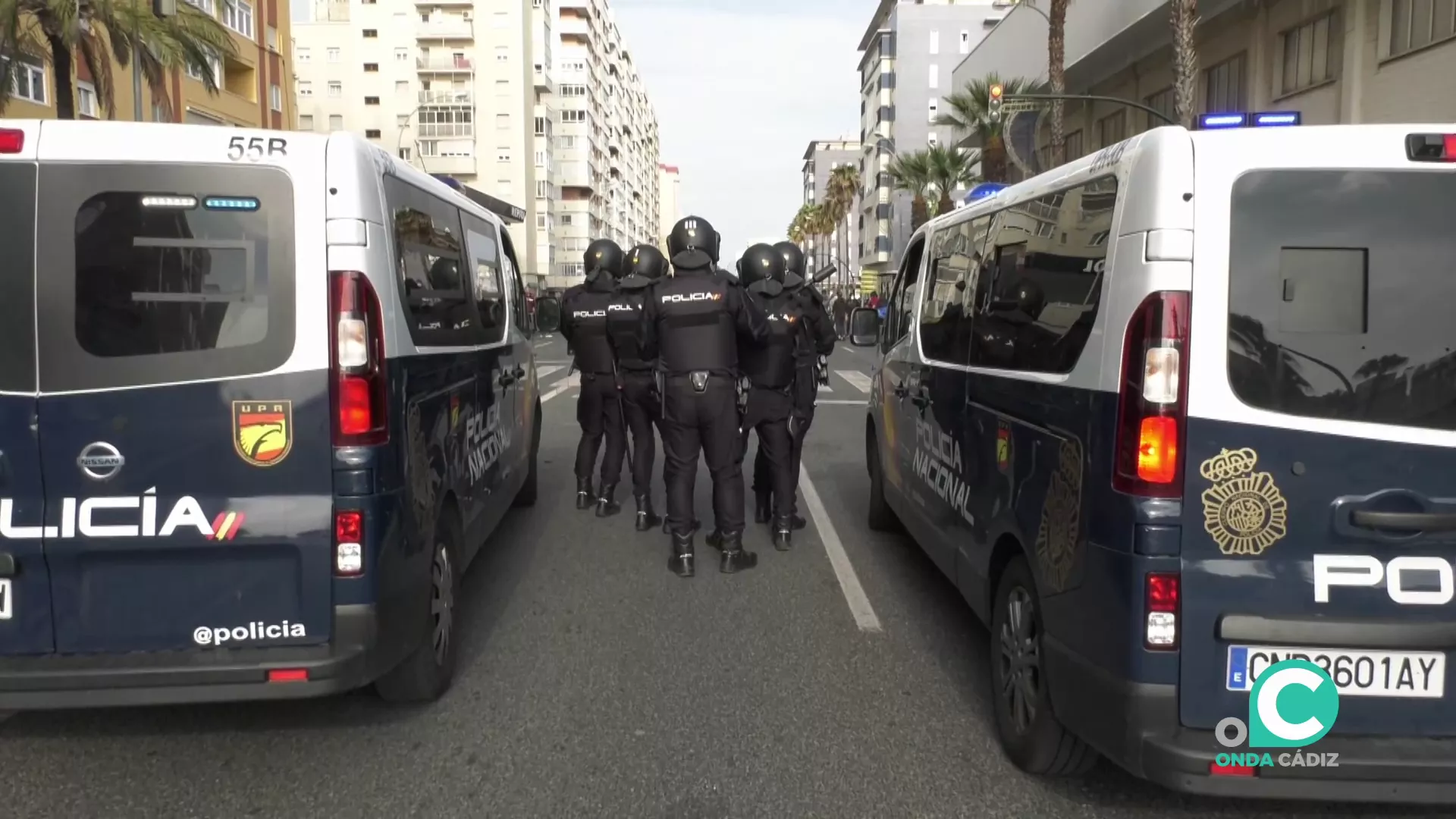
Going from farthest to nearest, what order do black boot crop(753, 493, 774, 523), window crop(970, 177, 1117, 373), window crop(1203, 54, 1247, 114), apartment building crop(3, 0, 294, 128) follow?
apartment building crop(3, 0, 294, 128) → window crop(1203, 54, 1247, 114) → black boot crop(753, 493, 774, 523) → window crop(970, 177, 1117, 373)

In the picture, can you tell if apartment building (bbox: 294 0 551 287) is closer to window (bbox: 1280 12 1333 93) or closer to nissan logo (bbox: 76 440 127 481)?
window (bbox: 1280 12 1333 93)

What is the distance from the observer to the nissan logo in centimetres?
340

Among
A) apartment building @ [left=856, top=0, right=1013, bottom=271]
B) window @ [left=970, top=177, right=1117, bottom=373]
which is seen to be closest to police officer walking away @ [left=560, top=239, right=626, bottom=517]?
window @ [left=970, top=177, right=1117, bottom=373]

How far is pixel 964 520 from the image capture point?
177 inches

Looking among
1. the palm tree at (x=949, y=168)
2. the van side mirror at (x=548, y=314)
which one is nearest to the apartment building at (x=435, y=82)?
the palm tree at (x=949, y=168)

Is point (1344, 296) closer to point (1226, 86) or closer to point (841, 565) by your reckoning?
point (841, 565)

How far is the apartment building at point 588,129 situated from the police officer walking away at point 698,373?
77708mm

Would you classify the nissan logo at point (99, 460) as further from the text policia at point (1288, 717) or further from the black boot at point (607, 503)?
the black boot at point (607, 503)

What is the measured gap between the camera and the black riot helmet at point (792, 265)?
689cm

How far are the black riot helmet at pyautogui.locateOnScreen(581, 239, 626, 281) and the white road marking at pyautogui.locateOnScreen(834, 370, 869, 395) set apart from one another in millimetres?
10362

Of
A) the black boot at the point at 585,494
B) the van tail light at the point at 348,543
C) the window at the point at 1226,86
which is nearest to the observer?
the van tail light at the point at 348,543

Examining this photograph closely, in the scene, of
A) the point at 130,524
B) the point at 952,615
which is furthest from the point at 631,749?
the point at 952,615

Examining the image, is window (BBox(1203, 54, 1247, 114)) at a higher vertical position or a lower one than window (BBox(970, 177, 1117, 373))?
higher

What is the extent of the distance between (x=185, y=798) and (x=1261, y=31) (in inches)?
900
